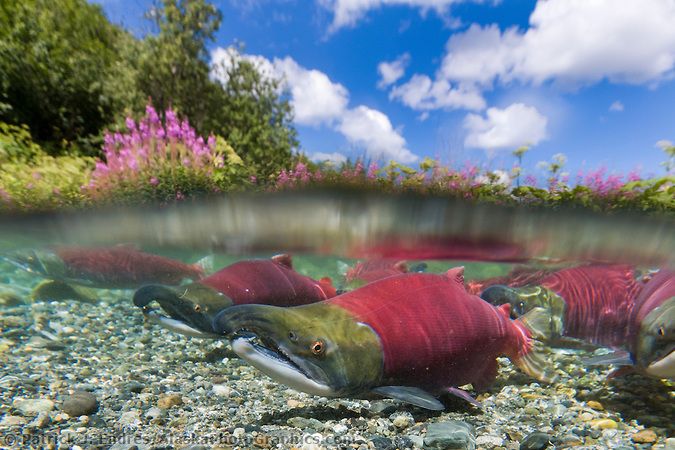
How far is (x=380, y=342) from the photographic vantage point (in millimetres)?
1966

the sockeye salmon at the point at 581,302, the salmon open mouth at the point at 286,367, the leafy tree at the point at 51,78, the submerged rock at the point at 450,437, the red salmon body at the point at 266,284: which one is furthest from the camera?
the leafy tree at the point at 51,78

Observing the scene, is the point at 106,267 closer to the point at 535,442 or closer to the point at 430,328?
the point at 430,328

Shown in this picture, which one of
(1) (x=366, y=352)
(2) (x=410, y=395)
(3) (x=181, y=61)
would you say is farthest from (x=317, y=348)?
(3) (x=181, y=61)

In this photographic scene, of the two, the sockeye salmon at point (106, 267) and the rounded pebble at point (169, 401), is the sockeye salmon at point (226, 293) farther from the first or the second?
the sockeye salmon at point (106, 267)

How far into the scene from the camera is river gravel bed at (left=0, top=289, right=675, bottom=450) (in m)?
1.87

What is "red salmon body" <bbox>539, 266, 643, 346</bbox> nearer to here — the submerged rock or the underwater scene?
the underwater scene

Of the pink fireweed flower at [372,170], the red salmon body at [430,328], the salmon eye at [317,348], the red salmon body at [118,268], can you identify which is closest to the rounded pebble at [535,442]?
the red salmon body at [430,328]

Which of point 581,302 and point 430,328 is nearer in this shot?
point 430,328

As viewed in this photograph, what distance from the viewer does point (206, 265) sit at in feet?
25.7

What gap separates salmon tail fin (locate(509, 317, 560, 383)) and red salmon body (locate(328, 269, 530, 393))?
346 mm

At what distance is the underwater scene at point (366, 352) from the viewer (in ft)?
6.09

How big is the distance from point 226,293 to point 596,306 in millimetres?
4820

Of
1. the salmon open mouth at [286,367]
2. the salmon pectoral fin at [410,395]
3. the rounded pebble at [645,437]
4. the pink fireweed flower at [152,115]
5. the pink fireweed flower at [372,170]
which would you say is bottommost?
the rounded pebble at [645,437]

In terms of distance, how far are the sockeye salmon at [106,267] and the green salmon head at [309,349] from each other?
5.57 meters
